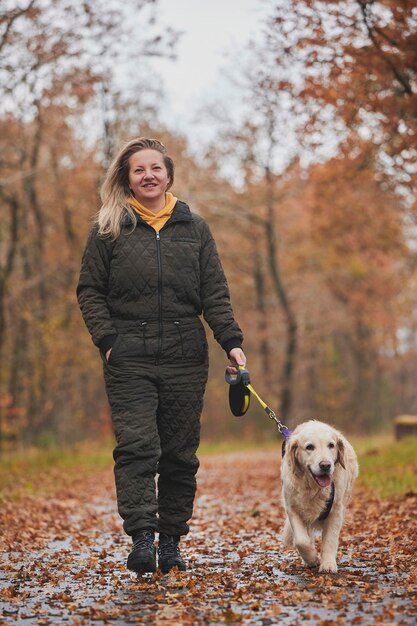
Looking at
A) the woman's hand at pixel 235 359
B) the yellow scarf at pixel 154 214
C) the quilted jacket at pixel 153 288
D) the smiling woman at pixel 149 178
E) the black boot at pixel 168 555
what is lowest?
the black boot at pixel 168 555

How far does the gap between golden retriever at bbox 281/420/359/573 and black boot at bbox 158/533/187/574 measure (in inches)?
28.7

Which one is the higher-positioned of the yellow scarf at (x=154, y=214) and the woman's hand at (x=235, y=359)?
the yellow scarf at (x=154, y=214)

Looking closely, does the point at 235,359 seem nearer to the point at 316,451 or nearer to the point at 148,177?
the point at 316,451

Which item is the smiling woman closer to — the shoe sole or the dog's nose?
the dog's nose

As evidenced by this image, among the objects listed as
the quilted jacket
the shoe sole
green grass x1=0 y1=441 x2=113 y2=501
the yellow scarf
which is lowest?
green grass x1=0 y1=441 x2=113 y2=501

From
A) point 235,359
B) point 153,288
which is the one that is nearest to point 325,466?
point 235,359

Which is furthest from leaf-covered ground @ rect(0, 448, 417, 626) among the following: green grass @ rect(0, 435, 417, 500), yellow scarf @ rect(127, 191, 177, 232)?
yellow scarf @ rect(127, 191, 177, 232)

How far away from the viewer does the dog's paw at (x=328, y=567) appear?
18.8 ft

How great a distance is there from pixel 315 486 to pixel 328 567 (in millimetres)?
503

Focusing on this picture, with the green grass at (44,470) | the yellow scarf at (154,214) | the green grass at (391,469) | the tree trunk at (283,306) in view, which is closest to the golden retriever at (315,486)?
the yellow scarf at (154,214)

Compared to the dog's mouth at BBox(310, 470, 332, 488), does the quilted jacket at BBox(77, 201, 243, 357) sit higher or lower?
higher

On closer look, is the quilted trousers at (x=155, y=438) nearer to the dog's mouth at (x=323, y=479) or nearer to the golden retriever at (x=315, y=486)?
the golden retriever at (x=315, y=486)

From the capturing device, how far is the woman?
18.6 ft

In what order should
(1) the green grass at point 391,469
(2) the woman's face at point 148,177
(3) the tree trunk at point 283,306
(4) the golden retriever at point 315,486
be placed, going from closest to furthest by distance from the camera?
1. (4) the golden retriever at point 315,486
2. (2) the woman's face at point 148,177
3. (1) the green grass at point 391,469
4. (3) the tree trunk at point 283,306
